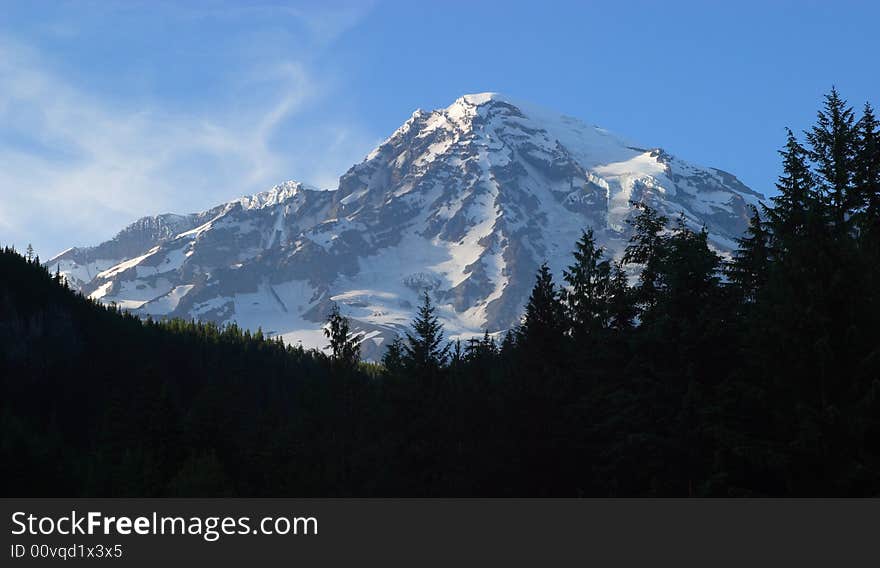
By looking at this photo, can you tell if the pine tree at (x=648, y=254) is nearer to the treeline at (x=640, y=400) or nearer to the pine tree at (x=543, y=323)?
the treeline at (x=640, y=400)

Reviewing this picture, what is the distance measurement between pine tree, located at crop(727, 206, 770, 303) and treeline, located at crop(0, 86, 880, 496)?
0.13 metres

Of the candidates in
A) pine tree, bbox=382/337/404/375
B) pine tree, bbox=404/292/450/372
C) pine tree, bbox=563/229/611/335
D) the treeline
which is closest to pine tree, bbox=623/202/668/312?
the treeline

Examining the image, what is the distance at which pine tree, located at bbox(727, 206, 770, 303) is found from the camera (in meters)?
45.0

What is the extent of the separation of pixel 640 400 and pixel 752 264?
10444mm

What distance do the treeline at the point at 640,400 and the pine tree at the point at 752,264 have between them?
133mm

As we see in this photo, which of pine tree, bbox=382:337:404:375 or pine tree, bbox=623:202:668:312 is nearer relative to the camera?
pine tree, bbox=623:202:668:312

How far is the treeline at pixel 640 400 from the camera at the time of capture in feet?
99.2

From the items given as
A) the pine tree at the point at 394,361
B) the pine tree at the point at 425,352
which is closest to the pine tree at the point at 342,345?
the pine tree at the point at 394,361

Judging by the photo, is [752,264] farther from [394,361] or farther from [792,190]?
[394,361]

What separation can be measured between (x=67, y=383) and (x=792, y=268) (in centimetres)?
16841

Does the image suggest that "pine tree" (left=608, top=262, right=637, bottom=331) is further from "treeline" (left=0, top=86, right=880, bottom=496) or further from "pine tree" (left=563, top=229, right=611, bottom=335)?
"pine tree" (left=563, top=229, right=611, bottom=335)

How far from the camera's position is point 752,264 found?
47312 mm

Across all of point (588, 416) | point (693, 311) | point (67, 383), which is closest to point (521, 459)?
point (588, 416)
